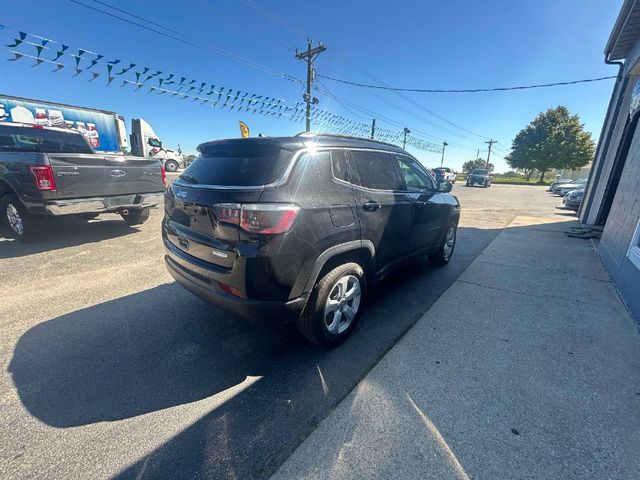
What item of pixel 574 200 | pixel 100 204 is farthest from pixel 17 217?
pixel 574 200

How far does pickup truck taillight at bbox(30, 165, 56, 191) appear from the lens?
446 centimetres

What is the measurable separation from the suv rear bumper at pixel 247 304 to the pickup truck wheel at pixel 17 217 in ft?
15.2

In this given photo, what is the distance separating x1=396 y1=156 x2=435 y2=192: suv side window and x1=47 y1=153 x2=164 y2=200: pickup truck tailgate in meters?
4.88

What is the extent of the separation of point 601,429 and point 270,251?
246cm

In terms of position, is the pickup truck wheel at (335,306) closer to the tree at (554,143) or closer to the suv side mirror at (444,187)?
the suv side mirror at (444,187)

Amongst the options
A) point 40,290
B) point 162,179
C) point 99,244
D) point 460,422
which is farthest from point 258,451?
point 162,179

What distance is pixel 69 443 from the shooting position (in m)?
1.71

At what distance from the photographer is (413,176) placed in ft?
13.0

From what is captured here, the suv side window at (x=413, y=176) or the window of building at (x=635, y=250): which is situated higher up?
the suv side window at (x=413, y=176)

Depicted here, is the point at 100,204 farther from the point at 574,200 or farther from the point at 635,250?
the point at 574,200

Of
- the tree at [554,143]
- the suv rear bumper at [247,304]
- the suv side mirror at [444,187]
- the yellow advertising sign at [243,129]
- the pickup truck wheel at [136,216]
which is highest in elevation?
the tree at [554,143]

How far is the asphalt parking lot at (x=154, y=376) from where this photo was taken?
5.42 feet

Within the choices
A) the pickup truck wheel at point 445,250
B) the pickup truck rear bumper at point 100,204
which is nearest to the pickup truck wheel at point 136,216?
the pickup truck rear bumper at point 100,204

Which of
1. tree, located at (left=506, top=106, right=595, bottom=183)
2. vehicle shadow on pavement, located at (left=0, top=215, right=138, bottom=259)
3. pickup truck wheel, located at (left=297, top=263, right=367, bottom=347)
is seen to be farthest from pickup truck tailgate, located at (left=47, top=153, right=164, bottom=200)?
tree, located at (left=506, top=106, right=595, bottom=183)
